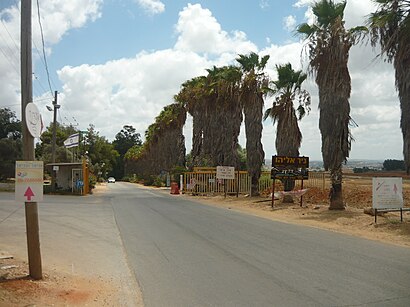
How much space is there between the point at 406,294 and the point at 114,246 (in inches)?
303

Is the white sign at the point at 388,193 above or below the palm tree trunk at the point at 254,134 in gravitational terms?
below

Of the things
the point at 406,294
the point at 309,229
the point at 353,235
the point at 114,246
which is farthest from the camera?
the point at 309,229

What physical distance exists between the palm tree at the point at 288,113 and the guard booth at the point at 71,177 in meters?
18.4

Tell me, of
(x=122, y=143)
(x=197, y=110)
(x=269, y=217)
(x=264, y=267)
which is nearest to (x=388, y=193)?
(x=269, y=217)

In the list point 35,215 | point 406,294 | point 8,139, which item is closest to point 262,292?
point 406,294

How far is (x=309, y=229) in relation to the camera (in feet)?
50.4

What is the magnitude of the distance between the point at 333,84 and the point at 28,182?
16.3 m

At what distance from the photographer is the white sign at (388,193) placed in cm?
1591

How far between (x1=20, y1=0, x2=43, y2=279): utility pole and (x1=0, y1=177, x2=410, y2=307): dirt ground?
334 mm

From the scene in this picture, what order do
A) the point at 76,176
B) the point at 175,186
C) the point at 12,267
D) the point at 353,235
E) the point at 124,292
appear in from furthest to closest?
1. the point at 175,186
2. the point at 76,176
3. the point at 353,235
4. the point at 12,267
5. the point at 124,292

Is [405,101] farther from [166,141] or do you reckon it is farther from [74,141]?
[166,141]

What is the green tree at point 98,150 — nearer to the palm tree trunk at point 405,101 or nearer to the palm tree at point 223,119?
the palm tree at point 223,119

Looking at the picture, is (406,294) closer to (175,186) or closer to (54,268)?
(54,268)

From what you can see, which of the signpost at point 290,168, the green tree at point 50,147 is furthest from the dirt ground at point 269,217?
the green tree at point 50,147
